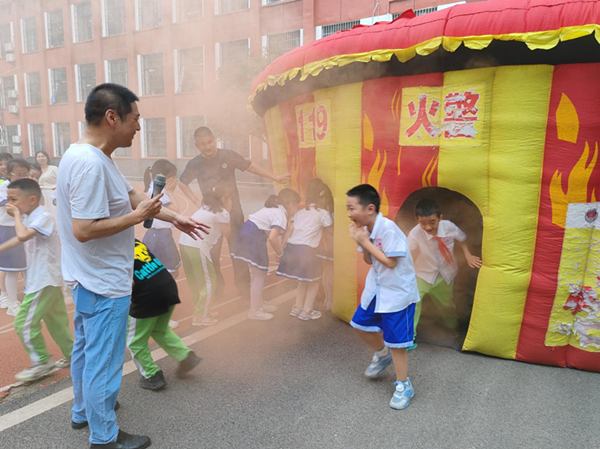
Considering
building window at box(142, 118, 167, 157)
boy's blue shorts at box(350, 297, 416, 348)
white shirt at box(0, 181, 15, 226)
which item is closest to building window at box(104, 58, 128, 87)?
white shirt at box(0, 181, 15, 226)

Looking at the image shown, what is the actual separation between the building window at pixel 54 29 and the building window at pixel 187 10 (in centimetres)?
150

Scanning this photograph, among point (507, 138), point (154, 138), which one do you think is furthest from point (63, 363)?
point (154, 138)

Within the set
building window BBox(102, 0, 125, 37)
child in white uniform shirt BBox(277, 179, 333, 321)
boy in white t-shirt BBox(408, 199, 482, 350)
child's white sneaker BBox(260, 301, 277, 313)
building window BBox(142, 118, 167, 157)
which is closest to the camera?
boy in white t-shirt BBox(408, 199, 482, 350)

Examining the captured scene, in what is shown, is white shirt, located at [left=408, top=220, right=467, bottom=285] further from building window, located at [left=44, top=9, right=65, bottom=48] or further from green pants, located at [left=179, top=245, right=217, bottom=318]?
building window, located at [left=44, top=9, right=65, bottom=48]

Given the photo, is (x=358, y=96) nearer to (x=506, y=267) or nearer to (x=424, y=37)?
(x=424, y=37)

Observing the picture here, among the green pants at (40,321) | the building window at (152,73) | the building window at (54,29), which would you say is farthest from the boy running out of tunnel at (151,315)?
the building window at (152,73)

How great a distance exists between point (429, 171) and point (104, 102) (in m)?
2.13

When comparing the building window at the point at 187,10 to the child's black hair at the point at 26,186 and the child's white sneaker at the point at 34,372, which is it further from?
the child's white sneaker at the point at 34,372

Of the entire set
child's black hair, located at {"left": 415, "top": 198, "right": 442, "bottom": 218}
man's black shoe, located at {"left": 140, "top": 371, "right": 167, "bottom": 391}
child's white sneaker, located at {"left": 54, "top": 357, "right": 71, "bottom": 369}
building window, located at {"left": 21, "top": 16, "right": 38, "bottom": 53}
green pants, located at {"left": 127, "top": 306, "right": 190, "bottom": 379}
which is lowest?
child's white sneaker, located at {"left": 54, "top": 357, "right": 71, "bottom": 369}

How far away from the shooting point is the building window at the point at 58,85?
6.14 meters

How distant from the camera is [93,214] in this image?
178cm

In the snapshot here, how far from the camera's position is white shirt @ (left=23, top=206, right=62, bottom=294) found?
2.77 m

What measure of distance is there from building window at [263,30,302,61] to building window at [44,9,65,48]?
5921 mm

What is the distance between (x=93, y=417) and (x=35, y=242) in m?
1.46
